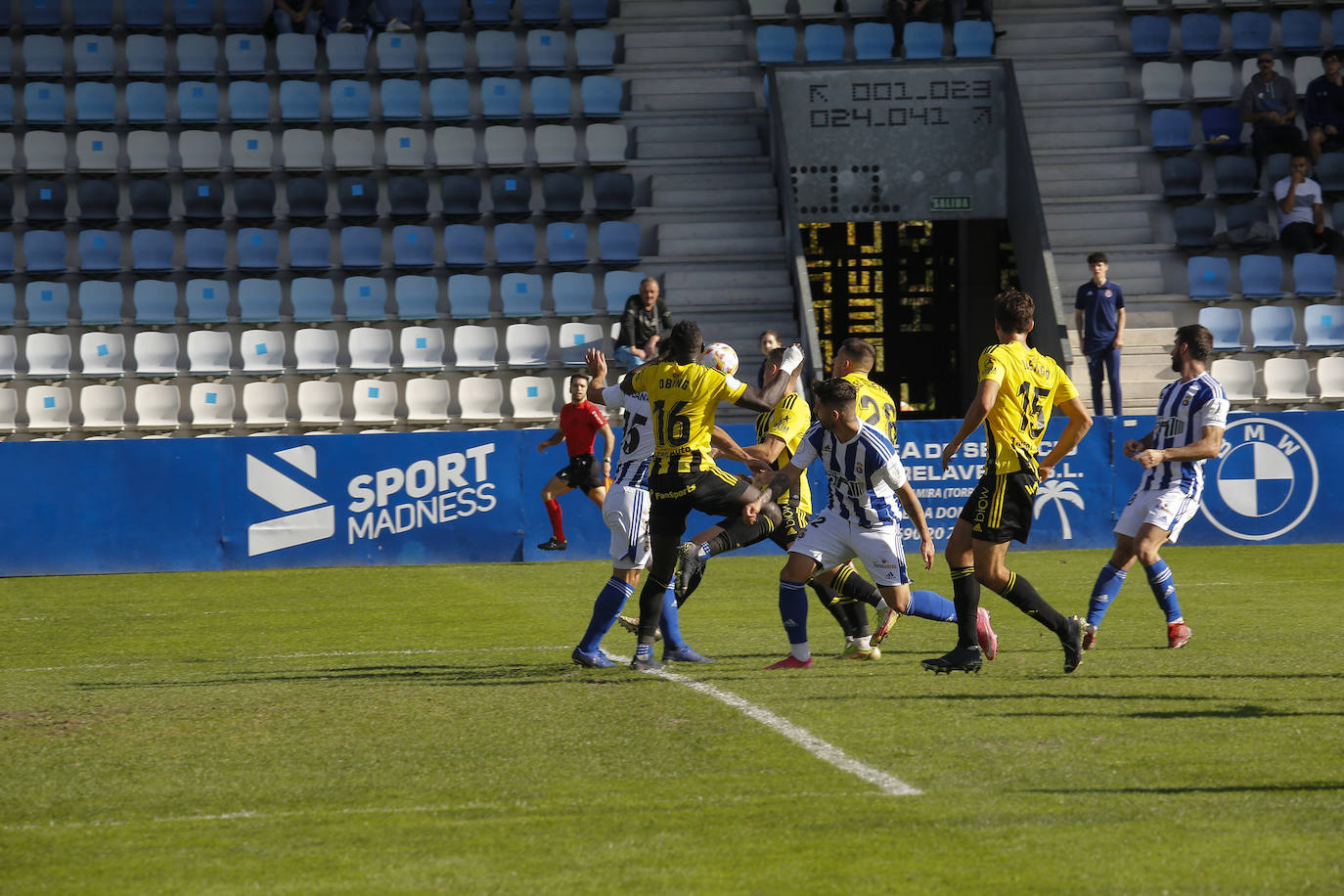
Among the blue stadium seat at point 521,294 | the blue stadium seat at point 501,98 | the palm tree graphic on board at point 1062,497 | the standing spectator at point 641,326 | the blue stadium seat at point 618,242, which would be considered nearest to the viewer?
the palm tree graphic on board at point 1062,497

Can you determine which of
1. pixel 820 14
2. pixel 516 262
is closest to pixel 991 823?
pixel 516 262

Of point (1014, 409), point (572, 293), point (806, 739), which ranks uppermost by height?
point (572, 293)

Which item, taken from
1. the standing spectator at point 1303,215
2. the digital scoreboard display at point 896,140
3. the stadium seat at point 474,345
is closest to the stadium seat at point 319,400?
the stadium seat at point 474,345

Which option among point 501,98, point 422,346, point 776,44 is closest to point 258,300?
point 422,346

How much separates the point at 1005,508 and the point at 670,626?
2176mm

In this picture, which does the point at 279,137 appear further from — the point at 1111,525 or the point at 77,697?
the point at 77,697

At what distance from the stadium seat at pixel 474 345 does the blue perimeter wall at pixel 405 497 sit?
12.5 feet

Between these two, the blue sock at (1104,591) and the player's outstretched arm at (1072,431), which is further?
the blue sock at (1104,591)

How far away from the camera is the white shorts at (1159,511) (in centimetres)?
941

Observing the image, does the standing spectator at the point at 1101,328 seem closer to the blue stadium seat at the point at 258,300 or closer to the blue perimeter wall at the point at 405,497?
the blue perimeter wall at the point at 405,497

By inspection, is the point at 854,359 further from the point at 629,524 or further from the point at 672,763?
the point at 672,763

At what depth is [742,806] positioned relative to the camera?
5.21 meters

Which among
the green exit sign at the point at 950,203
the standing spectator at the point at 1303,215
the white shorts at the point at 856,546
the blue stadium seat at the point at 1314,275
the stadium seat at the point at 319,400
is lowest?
the white shorts at the point at 856,546

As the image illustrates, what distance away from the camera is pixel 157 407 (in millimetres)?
19422
